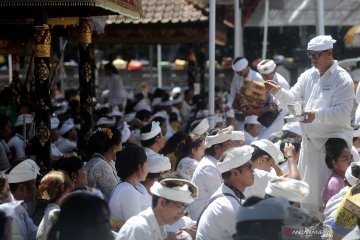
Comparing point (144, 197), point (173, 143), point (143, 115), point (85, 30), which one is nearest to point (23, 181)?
point (144, 197)

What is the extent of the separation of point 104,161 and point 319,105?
7.03ft

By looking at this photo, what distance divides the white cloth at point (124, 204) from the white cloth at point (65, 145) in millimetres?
4842

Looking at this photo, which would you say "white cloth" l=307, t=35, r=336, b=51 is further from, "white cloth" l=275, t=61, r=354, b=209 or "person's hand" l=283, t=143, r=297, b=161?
"person's hand" l=283, t=143, r=297, b=161

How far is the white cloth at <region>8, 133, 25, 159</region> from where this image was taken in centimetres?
1093

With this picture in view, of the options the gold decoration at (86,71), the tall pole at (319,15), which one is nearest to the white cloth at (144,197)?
the gold decoration at (86,71)

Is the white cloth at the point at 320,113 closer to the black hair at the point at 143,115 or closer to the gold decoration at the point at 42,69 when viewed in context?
the gold decoration at the point at 42,69

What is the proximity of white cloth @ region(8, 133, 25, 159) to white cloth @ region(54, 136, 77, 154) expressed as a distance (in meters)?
0.58

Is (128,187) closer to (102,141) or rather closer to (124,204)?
(124,204)

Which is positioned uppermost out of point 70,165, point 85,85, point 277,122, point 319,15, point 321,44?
point 319,15

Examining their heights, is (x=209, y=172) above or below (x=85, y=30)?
below

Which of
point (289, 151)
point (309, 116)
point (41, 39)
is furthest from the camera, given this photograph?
point (41, 39)

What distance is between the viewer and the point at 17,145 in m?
11.0

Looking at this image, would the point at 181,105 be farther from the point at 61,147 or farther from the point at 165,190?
the point at 165,190

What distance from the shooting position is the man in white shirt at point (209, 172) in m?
7.63
